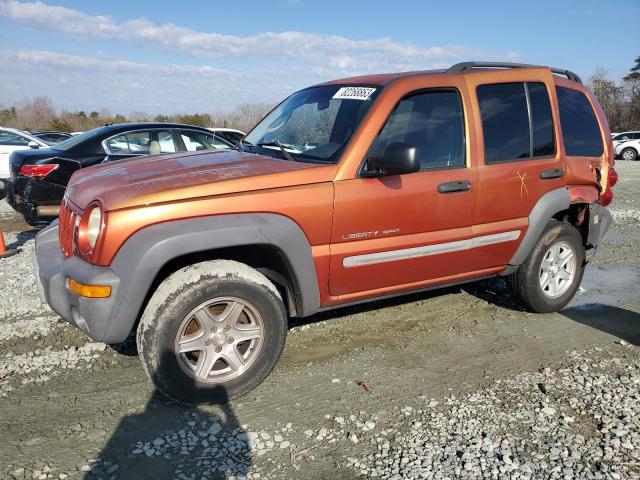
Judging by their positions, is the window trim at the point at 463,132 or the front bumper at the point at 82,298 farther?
the window trim at the point at 463,132

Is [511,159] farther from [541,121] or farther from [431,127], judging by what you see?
[431,127]

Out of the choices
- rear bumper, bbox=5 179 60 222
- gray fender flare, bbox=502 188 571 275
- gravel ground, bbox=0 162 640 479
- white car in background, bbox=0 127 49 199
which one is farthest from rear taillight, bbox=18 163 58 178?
gray fender flare, bbox=502 188 571 275

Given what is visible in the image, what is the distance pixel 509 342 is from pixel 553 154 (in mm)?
1603

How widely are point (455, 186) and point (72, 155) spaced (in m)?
5.52

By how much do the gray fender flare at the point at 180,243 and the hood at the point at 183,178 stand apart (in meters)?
0.17

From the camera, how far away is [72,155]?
7.18 m

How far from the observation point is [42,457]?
8.93ft

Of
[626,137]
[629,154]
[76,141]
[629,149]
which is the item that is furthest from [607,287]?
[626,137]

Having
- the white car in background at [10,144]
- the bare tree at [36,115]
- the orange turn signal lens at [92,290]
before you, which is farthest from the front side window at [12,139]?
the bare tree at [36,115]

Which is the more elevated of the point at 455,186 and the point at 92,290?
the point at 455,186

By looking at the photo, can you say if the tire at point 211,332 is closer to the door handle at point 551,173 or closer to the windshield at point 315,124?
the windshield at point 315,124

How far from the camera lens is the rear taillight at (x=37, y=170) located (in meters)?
6.81

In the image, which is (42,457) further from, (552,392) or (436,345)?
(552,392)

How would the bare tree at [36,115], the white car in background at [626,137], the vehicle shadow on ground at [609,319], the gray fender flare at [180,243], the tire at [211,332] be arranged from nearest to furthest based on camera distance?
the gray fender flare at [180,243] → the tire at [211,332] → the vehicle shadow on ground at [609,319] → the white car in background at [626,137] → the bare tree at [36,115]
